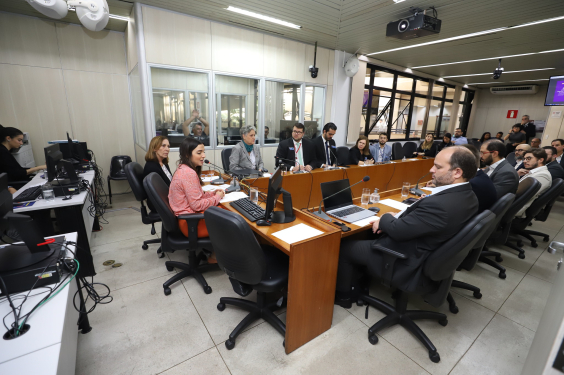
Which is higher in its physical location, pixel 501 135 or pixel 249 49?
pixel 249 49

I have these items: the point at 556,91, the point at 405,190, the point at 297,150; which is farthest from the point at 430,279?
the point at 556,91

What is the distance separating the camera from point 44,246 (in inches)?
50.6

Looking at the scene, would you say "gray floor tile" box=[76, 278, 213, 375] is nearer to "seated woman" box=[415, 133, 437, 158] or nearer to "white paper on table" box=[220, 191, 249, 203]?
"white paper on table" box=[220, 191, 249, 203]

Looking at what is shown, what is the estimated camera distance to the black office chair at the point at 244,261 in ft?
4.63

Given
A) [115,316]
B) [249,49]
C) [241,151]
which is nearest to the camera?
[115,316]

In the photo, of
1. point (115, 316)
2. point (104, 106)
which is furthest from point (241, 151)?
point (104, 106)

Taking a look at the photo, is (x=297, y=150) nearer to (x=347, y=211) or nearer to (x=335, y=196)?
(x=335, y=196)

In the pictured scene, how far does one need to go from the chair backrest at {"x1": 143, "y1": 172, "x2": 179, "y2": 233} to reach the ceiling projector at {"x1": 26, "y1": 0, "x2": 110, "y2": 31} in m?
2.39

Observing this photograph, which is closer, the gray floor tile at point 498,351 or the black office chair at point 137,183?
the gray floor tile at point 498,351

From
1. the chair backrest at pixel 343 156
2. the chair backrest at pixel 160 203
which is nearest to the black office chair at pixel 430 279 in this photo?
the chair backrest at pixel 160 203

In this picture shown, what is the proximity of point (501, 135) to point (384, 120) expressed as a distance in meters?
6.15

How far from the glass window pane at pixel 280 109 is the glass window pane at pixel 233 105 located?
0.30 m

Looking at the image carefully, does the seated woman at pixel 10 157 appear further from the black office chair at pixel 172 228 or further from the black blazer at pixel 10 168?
the black office chair at pixel 172 228

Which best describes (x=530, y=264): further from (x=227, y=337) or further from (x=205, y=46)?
(x=205, y=46)
